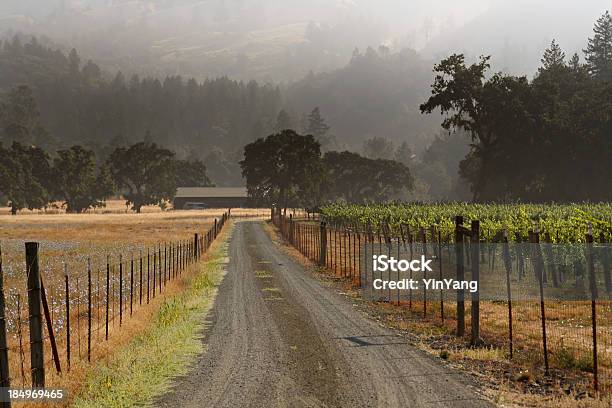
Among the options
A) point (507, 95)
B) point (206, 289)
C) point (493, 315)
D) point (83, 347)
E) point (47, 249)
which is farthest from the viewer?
point (507, 95)

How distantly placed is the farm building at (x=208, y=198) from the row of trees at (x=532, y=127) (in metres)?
85.0

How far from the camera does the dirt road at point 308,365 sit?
10656 millimetres

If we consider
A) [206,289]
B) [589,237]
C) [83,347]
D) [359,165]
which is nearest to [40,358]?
[83,347]

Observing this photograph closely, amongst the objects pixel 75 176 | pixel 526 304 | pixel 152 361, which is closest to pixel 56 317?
pixel 152 361

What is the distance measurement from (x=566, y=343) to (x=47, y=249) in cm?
3778

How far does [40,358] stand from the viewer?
35.7 ft

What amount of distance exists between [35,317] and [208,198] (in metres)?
151

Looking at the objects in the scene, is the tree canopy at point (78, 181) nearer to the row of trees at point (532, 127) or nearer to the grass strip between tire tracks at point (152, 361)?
the row of trees at point (532, 127)

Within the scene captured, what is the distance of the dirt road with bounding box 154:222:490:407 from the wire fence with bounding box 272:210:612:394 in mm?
1953

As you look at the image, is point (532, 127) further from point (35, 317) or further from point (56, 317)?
point (35, 317)

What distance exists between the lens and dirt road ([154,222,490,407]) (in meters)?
10.7

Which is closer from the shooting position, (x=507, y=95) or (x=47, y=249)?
(x=47, y=249)

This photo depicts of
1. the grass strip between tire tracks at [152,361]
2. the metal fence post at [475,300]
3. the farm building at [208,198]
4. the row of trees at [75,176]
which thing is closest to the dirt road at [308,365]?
the grass strip between tire tracks at [152,361]

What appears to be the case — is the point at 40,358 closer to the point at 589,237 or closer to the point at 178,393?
the point at 178,393
